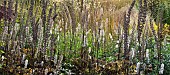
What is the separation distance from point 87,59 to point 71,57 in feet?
1.30

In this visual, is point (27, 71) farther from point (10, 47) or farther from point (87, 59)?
point (87, 59)

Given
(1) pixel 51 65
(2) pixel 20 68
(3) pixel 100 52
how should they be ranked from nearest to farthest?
(2) pixel 20 68 → (1) pixel 51 65 → (3) pixel 100 52

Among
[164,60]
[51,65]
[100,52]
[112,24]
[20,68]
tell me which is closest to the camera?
[20,68]

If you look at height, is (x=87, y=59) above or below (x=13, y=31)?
below

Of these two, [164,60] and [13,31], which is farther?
[164,60]

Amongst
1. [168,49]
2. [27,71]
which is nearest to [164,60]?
[168,49]

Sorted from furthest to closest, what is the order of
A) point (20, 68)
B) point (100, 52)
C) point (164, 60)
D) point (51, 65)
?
point (100, 52) < point (164, 60) < point (51, 65) < point (20, 68)

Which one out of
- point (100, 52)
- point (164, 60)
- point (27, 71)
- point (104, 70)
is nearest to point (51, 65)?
point (27, 71)

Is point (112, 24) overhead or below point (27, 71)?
overhead

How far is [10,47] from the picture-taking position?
174 inches

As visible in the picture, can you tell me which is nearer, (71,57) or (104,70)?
(104,70)

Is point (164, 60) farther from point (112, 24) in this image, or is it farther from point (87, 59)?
point (112, 24)

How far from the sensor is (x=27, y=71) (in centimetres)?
425

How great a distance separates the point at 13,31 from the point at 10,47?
0.66 ft
